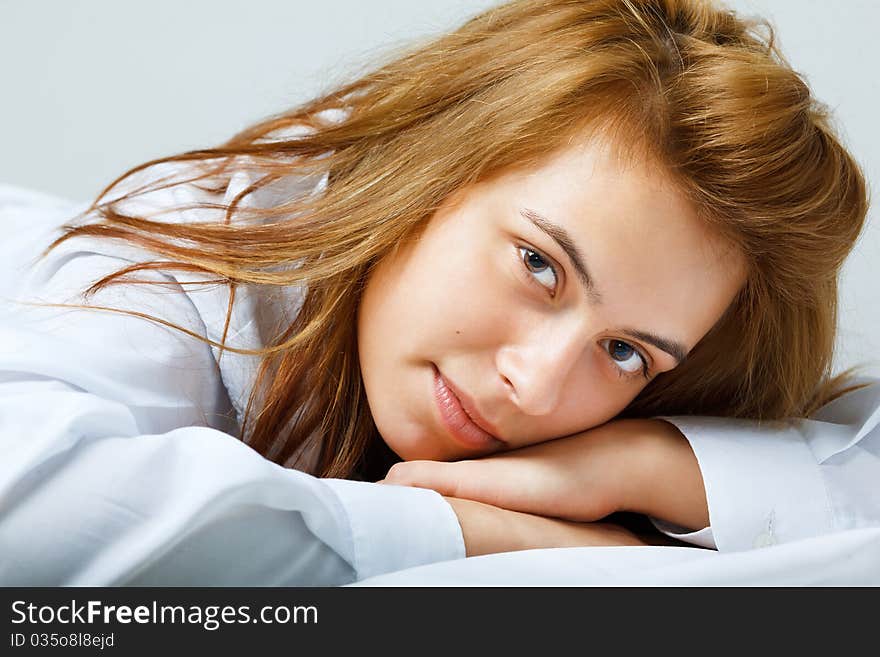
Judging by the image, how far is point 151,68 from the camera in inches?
71.6

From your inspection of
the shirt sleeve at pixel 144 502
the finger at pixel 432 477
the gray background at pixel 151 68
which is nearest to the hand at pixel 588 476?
the finger at pixel 432 477

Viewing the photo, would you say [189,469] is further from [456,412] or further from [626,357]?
[626,357]

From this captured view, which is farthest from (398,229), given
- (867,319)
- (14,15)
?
(14,15)

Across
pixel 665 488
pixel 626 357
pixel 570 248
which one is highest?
pixel 570 248

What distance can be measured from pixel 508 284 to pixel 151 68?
1.16m

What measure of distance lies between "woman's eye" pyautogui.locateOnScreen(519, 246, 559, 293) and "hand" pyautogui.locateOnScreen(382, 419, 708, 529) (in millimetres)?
171

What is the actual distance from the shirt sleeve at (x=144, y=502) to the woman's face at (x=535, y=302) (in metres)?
0.15

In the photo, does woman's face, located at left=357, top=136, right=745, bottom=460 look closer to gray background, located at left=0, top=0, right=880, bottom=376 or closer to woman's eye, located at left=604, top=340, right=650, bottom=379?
woman's eye, located at left=604, top=340, right=650, bottom=379

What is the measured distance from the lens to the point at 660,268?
89 cm

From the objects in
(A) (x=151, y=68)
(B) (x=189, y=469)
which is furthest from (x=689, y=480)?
(A) (x=151, y=68)

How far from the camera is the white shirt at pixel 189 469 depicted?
64 centimetres

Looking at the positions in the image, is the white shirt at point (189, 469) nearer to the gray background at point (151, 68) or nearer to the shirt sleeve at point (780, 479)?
the shirt sleeve at point (780, 479)

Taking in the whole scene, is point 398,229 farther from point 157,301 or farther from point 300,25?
point 300,25

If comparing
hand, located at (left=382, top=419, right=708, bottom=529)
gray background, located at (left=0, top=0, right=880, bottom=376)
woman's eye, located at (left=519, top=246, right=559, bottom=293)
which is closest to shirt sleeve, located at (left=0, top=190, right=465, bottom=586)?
hand, located at (left=382, top=419, right=708, bottom=529)
